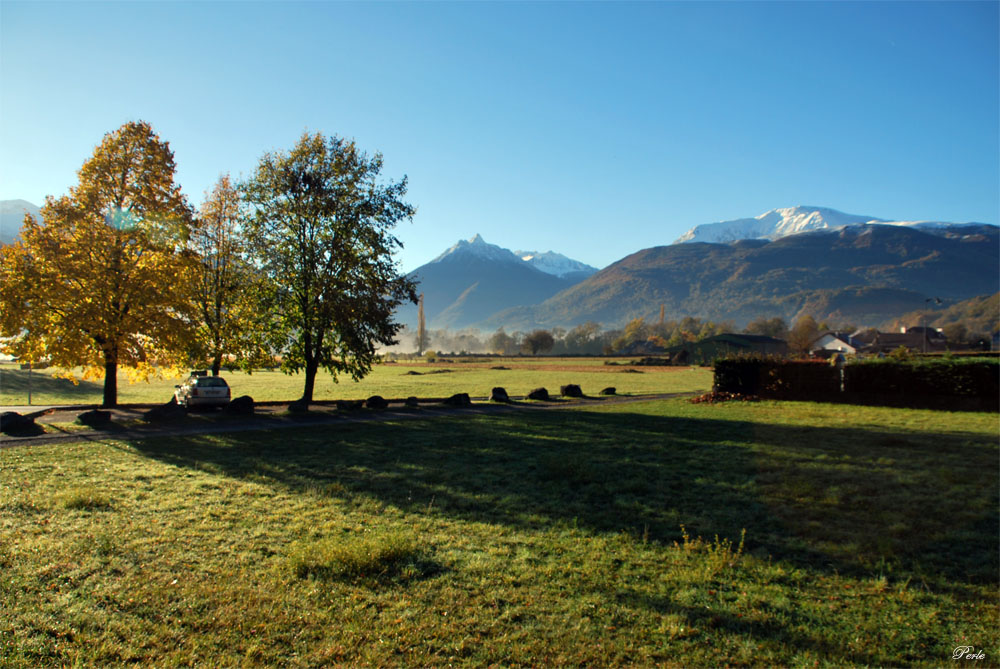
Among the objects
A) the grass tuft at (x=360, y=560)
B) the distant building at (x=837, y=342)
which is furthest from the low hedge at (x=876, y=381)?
the distant building at (x=837, y=342)

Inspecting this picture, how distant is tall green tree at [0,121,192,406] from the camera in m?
18.8

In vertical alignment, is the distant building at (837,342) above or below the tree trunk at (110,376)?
above

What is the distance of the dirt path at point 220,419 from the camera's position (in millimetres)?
16469

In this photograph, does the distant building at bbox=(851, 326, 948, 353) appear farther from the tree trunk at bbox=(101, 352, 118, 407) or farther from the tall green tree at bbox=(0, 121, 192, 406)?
the tree trunk at bbox=(101, 352, 118, 407)

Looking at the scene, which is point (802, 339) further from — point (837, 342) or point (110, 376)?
point (110, 376)

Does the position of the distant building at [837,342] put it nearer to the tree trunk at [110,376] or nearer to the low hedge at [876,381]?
the low hedge at [876,381]

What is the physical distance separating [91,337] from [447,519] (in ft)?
61.7

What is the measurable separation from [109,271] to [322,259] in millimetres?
8187

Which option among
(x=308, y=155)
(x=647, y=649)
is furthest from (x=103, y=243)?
(x=647, y=649)

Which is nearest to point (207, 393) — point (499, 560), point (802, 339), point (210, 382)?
point (210, 382)

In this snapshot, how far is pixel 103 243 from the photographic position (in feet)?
65.9

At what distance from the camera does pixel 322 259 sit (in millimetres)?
24875

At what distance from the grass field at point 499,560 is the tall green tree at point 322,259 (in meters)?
11.7

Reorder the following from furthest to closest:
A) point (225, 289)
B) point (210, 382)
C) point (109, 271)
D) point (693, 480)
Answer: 1. point (225, 289)
2. point (210, 382)
3. point (109, 271)
4. point (693, 480)
